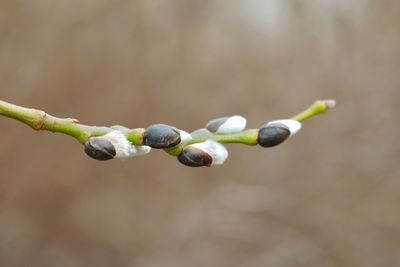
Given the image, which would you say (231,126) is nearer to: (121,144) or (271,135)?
(271,135)

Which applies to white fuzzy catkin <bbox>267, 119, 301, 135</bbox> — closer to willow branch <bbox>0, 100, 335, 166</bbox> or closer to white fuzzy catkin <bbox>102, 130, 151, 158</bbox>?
willow branch <bbox>0, 100, 335, 166</bbox>

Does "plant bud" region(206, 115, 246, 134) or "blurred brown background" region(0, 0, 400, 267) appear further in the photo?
"blurred brown background" region(0, 0, 400, 267)

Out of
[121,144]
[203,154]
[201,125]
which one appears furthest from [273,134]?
[201,125]

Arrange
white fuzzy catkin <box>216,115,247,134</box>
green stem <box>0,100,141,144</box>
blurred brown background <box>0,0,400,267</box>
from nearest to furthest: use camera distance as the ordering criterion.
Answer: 1. green stem <box>0,100,141,144</box>
2. white fuzzy catkin <box>216,115,247,134</box>
3. blurred brown background <box>0,0,400,267</box>

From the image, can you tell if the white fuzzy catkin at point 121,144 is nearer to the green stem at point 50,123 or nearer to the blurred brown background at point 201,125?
the green stem at point 50,123

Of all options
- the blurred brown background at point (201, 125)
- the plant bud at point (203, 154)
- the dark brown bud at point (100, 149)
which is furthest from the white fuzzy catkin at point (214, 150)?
the blurred brown background at point (201, 125)

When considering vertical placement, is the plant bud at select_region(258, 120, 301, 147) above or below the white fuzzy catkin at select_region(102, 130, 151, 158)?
above

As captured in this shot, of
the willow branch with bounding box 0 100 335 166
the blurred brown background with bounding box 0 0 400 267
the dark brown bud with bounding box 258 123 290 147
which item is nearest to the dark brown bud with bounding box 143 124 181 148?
the willow branch with bounding box 0 100 335 166
